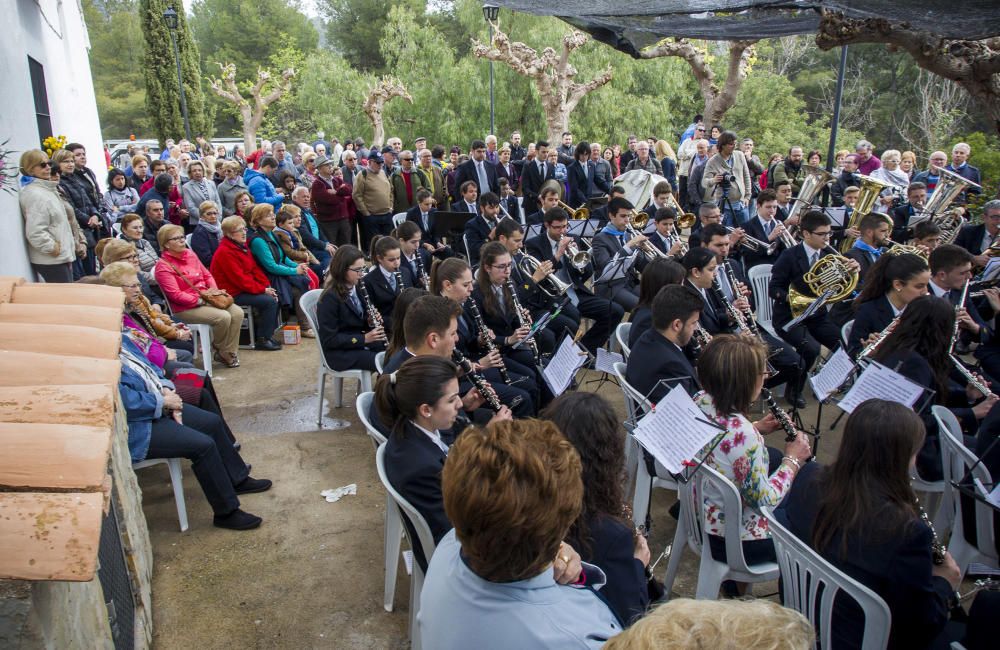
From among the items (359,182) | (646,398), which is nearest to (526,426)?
(646,398)

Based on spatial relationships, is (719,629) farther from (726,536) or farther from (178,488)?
(178,488)

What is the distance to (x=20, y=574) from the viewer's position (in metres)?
1.41

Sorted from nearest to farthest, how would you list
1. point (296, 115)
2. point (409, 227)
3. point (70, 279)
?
point (409, 227)
point (70, 279)
point (296, 115)

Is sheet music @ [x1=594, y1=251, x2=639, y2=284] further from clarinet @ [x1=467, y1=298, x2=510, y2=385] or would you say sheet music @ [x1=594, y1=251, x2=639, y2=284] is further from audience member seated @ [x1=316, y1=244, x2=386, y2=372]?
audience member seated @ [x1=316, y1=244, x2=386, y2=372]

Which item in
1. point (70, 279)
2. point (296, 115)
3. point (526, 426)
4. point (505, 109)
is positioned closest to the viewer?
point (526, 426)

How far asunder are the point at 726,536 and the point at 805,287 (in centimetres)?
353

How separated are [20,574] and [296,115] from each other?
39300mm

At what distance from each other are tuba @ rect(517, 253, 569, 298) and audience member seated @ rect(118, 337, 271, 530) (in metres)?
2.85

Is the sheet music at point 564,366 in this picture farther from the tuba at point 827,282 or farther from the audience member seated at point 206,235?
the audience member seated at point 206,235

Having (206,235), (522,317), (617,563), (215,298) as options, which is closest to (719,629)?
(617,563)

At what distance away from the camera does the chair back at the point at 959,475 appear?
9.67ft

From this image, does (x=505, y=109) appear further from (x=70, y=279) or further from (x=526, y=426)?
(x=526, y=426)

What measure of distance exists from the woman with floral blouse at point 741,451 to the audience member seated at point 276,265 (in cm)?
537

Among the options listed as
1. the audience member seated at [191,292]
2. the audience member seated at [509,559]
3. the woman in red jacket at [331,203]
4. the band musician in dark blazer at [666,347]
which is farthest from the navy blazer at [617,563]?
the woman in red jacket at [331,203]
